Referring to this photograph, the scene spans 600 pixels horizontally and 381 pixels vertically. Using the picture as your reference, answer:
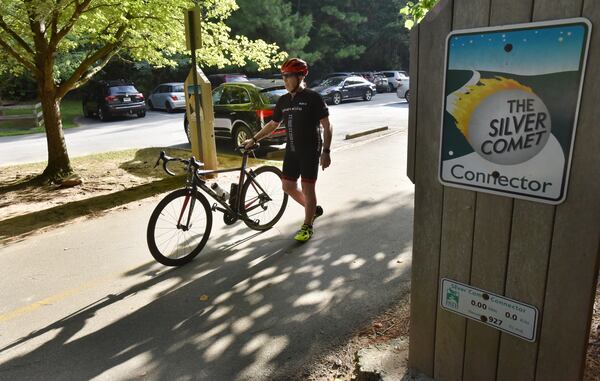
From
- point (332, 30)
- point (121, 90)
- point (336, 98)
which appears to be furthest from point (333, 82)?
point (332, 30)

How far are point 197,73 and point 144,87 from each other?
83.6 ft

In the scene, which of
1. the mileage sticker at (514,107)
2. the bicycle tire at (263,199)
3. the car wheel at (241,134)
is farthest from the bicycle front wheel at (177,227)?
the car wheel at (241,134)

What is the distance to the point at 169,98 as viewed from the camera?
22.2m

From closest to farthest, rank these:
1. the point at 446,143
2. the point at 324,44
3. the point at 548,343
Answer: the point at 548,343 < the point at 446,143 < the point at 324,44

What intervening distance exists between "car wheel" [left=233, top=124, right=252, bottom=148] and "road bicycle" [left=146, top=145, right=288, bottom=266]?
5.01 meters

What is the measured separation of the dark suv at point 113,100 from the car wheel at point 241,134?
1089 centimetres

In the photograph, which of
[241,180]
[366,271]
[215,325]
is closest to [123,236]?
[241,180]

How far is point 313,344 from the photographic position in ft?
10.5

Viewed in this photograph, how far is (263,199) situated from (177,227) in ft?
3.71

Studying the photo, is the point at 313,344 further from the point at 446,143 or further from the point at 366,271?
the point at 446,143

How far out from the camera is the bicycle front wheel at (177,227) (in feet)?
14.5

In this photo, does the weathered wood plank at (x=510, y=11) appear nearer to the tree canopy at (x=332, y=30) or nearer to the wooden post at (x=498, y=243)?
the wooden post at (x=498, y=243)

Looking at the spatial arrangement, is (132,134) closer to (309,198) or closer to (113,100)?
(113,100)

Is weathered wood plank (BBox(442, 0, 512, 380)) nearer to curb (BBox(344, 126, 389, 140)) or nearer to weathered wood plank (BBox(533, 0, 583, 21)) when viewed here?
weathered wood plank (BBox(533, 0, 583, 21))
